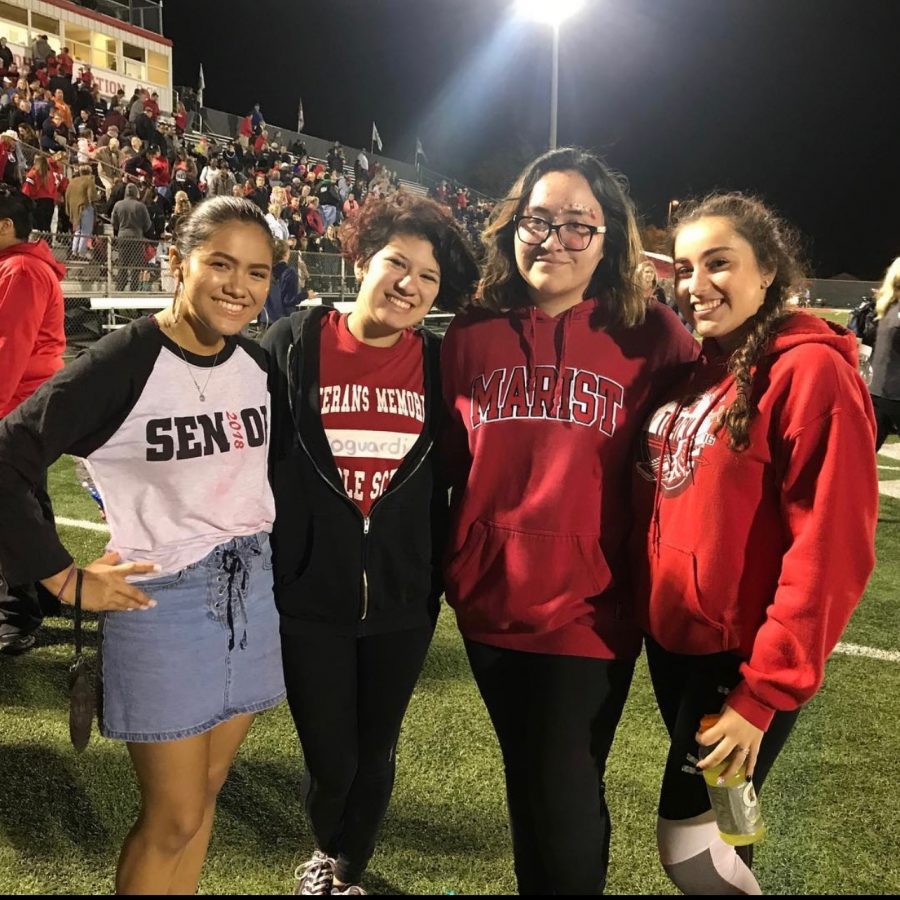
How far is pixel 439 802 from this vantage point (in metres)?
2.89

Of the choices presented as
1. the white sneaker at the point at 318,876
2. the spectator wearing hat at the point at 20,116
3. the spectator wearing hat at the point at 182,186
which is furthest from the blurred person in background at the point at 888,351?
the spectator wearing hat at the point at 20,116

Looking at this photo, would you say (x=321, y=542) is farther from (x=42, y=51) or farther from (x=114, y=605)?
(x=42, y=51)

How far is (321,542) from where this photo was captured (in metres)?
2.16

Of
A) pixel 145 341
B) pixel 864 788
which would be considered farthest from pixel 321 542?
pixel 864 788

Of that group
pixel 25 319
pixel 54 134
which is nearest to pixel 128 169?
pixel 54 134

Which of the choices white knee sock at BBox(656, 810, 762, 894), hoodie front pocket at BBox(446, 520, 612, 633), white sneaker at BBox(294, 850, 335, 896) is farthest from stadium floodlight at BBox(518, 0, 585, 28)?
white knee sock at BBox(656, 810, 762, 894)

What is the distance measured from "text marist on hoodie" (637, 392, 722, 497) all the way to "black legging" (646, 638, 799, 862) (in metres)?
0.43

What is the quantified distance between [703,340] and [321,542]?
117 cm

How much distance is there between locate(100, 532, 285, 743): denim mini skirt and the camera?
186 cm

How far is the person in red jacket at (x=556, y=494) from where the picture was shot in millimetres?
1977

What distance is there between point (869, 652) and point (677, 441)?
305 centimetres

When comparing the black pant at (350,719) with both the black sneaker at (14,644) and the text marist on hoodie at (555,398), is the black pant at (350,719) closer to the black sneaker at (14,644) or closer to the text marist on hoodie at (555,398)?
the text marist on hoodie at (555,398)

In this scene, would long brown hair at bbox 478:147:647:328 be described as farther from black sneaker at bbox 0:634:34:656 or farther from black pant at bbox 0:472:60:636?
black sneaker at bbox 0:634:34:656

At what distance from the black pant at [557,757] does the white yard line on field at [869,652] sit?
2.74 m
